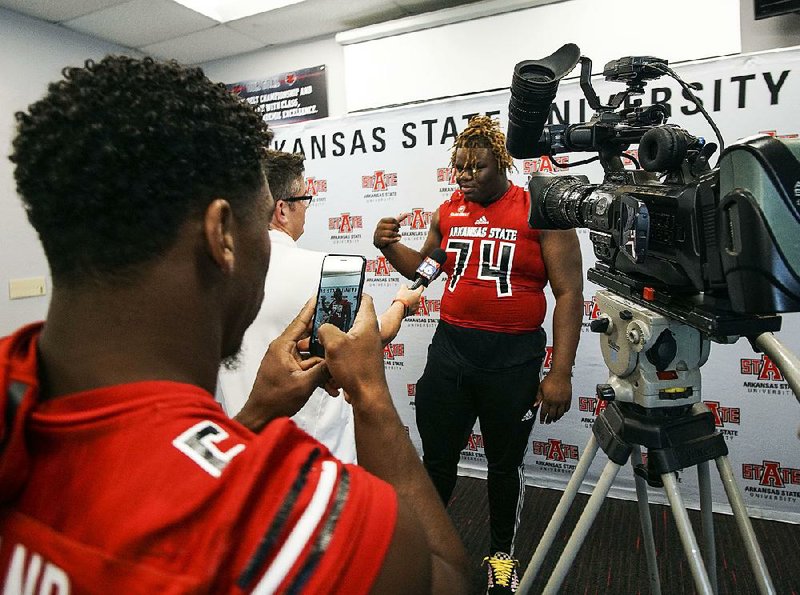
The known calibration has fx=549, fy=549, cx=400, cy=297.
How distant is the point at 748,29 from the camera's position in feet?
7.75

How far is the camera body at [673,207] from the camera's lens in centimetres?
72

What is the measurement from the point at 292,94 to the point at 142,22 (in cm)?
89

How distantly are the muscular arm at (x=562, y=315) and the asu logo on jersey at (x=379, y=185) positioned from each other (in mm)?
1178

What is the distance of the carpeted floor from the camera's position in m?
1.86

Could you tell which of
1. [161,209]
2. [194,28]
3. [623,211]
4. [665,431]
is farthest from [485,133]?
[194,28]

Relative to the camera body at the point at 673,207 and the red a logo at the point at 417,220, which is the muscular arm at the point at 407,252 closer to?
the red a logo at the point at 417,220

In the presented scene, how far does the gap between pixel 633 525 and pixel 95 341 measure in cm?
234

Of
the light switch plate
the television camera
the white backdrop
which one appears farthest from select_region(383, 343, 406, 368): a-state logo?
the light switch plate

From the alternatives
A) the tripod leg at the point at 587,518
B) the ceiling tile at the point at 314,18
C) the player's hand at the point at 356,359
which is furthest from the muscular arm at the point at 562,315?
the ceiling tile at the point at 314,18

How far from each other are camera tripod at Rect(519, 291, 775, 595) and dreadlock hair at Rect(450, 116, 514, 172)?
0.94 metres

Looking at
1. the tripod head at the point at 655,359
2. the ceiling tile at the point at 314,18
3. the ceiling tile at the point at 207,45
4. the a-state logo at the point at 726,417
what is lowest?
the a-state logo at the point at 726,417

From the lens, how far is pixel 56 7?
2.81m

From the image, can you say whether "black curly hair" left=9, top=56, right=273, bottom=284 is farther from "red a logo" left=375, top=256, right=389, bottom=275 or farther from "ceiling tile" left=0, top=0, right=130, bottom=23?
"ceiling tile" left=0, top=0, right=130, bottom=23

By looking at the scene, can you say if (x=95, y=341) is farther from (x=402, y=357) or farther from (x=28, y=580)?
(x=402, y=357)
